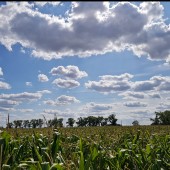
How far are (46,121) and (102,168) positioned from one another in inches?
83.9

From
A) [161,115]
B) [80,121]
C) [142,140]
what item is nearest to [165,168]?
[142,140]

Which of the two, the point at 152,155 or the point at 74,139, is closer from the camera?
the point at 152,155

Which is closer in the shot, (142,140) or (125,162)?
(125,162)

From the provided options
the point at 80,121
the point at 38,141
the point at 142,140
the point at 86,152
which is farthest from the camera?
the point at 80,121

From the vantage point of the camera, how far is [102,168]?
6.04 m

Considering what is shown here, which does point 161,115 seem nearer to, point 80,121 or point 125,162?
point 80,121

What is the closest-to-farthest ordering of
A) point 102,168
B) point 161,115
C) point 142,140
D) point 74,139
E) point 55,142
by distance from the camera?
point 102,168 < point 55,142 < point 142,140 < point 74,139 < point 161,115

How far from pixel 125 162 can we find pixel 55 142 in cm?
157

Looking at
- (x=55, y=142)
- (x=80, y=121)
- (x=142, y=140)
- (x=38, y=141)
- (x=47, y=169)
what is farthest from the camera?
(x=80, y=121)

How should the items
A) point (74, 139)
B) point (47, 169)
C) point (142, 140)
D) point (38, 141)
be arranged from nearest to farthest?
point (47, 169)
point (38, 141)
point (142, 140)
point (74, 139)

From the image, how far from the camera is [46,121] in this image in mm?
4367

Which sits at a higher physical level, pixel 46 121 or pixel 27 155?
pixel 46 121

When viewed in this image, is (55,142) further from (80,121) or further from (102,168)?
(80,121)

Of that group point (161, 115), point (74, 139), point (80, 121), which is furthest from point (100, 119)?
point (74, 139)
